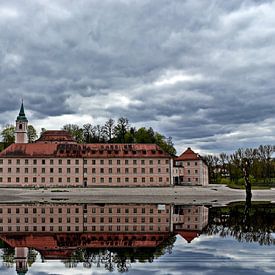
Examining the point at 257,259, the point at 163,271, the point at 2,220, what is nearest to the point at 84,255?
the point at 163,271

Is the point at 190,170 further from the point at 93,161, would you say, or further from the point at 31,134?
the point at 31,134

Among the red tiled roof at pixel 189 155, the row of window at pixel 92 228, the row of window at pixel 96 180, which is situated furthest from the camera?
the red tiled roof at pixel 189 155

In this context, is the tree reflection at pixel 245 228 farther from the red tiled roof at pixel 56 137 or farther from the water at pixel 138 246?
the red tiled roof at pixel 56 137

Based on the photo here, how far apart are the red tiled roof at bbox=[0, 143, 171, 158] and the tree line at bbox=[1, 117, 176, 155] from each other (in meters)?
14.4

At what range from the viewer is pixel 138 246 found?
57.3 feet

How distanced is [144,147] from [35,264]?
3168 inches

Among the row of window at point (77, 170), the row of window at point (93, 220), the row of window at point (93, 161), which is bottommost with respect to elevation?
the row of window at point (93, 220)

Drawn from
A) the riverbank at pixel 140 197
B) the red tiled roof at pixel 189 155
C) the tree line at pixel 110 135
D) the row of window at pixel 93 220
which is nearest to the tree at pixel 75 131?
the tree line at pixel 110 135

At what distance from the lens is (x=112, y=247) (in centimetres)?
1719

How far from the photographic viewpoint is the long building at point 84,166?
298 ft

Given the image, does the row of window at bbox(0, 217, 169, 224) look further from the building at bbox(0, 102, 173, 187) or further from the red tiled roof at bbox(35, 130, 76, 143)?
the red tiled roof at bbox(35, 130, 76, 143)

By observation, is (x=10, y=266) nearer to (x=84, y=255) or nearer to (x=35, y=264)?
(x=35, y=264)

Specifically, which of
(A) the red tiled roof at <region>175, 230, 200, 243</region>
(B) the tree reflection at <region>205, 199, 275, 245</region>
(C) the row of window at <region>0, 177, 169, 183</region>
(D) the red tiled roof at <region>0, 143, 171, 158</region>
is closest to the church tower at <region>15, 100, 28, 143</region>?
(D) the red tiled roof at <region>0, 143, 171, 158</region>

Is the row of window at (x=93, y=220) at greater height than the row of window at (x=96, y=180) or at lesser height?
lesser
